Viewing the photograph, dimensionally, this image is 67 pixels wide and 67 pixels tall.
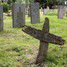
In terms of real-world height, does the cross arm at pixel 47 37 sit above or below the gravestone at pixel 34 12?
above

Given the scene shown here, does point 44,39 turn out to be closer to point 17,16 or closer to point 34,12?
point 17,16

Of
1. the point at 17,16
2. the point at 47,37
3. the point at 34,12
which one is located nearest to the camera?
the point at 47,37

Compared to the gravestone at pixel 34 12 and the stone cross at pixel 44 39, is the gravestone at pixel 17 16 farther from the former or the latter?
the stone cross at pixel 44 39

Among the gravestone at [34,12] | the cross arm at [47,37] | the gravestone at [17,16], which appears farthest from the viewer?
the gravestone at [34,12]

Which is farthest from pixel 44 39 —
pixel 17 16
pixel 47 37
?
pixel 17 16

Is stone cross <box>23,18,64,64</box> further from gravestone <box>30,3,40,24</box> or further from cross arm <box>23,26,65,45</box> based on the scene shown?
gravestone <box>30,3,40,24</box>

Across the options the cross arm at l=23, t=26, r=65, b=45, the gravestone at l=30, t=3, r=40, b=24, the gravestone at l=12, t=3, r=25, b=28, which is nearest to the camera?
the cross arm at l=23, t=26, r=65, b=45

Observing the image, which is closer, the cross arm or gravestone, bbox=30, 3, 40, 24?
the cross arm

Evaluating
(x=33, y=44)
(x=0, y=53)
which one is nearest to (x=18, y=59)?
(x=0, y=53)

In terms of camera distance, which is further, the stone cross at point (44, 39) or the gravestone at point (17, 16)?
the gravestone at point (17, 16)

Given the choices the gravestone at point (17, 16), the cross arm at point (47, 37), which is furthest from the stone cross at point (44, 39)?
the gravestone at point (17, 16)

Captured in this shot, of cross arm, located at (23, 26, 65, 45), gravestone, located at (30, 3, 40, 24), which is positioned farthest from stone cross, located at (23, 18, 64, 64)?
gravestone, located at (30, 3, 40, 24)

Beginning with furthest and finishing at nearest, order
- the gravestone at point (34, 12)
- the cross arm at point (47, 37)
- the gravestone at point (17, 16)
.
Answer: the gravestone at point (34, 12) < the gravestone at point (17, 16) < the cross arm at point (47, 37)

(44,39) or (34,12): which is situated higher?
(44,39)
